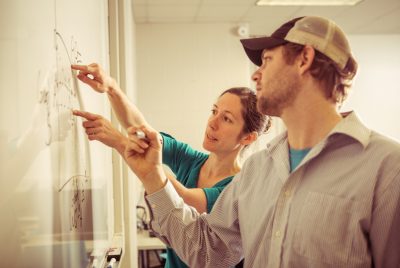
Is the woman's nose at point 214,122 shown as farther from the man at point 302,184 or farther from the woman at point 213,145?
the man at point 302,184

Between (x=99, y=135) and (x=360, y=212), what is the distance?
0.78 meters

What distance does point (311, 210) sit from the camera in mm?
867

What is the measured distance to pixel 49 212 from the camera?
67cm

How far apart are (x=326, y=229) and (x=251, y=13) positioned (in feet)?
10.6

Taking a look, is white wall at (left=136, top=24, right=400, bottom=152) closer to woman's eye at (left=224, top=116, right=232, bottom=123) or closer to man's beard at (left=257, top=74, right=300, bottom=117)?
woman's eye at (left=224, top=116, right=232, bottom=123)

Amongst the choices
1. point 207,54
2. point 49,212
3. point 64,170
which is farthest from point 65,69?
point 207,54

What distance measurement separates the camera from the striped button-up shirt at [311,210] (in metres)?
0.80

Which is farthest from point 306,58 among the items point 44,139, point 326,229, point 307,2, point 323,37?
point 307,2

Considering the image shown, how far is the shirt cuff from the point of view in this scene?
105 centimetres

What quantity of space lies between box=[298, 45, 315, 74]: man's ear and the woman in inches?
19.5

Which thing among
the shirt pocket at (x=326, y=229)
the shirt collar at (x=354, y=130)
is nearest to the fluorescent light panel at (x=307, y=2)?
the shirt collar at (x=354, y=130)

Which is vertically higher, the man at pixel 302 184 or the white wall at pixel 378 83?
the white wall at pixel 378 83

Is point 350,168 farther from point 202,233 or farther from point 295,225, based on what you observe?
point 202,233

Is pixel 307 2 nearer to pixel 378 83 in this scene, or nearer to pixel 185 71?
pixel 185 71
